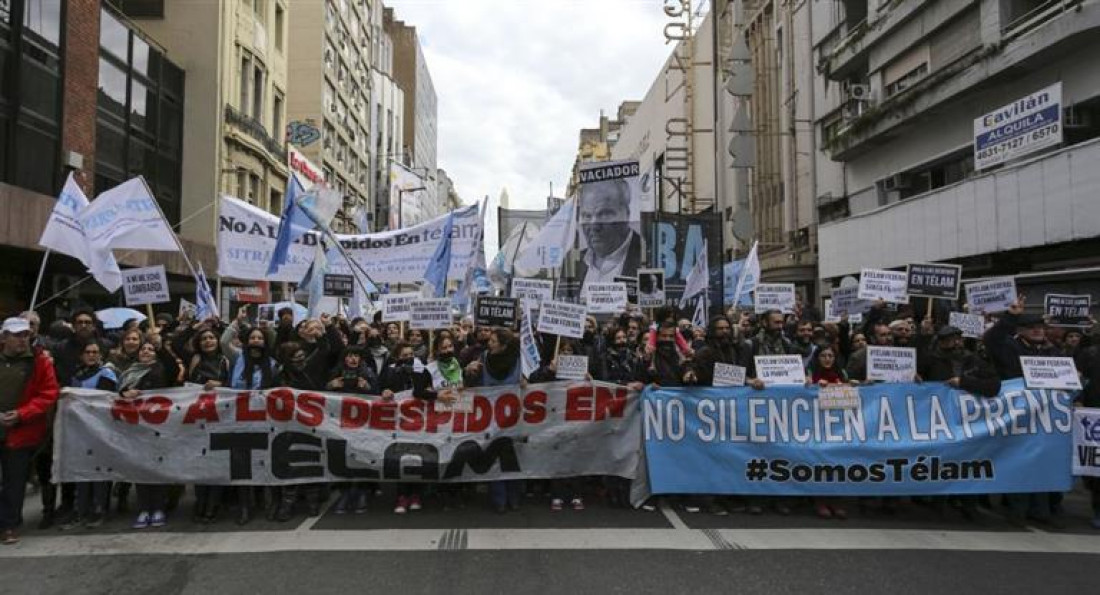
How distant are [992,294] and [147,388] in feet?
30.2

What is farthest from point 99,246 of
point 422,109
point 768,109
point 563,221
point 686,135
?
point 422,109

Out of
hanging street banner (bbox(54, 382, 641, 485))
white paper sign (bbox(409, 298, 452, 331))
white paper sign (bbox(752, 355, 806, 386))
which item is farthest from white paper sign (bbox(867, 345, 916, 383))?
white paper sign (bbox(409, 298, 452, 331))

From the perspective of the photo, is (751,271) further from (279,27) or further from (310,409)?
(279,27)

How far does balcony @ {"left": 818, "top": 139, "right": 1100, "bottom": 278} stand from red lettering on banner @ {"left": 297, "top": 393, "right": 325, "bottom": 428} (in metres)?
12.8

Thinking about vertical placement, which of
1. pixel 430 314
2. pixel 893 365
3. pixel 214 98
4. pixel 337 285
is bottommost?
pixel 893 365

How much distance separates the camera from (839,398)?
6953 millimetres

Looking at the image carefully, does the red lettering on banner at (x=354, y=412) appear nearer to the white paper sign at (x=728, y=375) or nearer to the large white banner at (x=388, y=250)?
the white paper sign at (x=728, y=375)

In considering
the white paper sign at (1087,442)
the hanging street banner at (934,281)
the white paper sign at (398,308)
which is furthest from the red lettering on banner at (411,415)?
the white paper sign at (1087,442)

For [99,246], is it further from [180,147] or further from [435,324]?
[180,147]

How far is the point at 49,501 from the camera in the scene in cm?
653

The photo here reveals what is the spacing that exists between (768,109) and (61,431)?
26.0 metres

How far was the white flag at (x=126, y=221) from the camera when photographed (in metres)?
8.95

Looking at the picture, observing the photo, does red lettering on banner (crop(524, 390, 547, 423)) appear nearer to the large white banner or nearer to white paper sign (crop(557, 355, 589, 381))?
white paper sign (crop(557, 355, 589, 381))

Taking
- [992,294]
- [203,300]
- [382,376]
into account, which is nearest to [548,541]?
[382,376]
